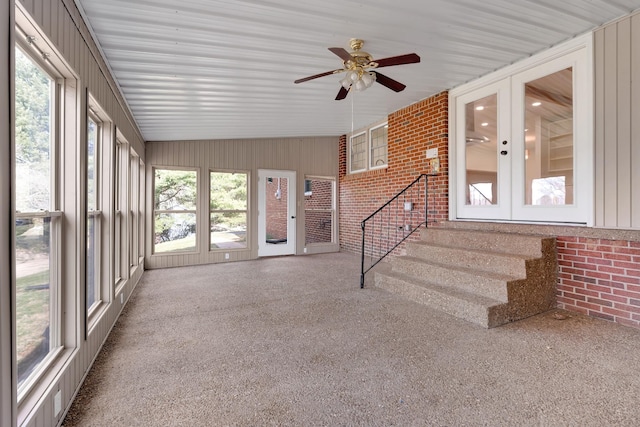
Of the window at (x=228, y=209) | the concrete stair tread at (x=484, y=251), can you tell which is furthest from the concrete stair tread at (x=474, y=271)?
the window at (x=228, y=209)

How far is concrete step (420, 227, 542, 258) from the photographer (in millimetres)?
3016

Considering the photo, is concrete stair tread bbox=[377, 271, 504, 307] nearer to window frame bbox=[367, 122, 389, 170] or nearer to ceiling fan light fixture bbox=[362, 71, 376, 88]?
ceiling fan light fixture bbox=[362, 71, 376, 88]

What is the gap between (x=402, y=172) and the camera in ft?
17.4

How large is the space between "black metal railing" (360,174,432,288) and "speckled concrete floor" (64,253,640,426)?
183 centimetres

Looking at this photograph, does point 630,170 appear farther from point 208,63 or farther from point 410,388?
point 208,63

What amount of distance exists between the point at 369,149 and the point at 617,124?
406cm

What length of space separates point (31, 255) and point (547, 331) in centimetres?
Answer: 364

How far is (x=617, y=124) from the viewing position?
2.75 meters

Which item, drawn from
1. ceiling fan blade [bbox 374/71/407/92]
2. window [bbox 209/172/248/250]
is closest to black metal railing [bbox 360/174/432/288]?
ceiling fan blade [bbox 374/71/407/92]

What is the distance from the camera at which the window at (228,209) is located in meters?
6.00

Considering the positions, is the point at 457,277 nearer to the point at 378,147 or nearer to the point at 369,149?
the point at 378,147

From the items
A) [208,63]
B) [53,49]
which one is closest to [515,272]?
[208,63]

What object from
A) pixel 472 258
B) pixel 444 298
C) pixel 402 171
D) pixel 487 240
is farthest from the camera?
pixel 402 171

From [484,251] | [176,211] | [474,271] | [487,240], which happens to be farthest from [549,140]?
[176,211]
